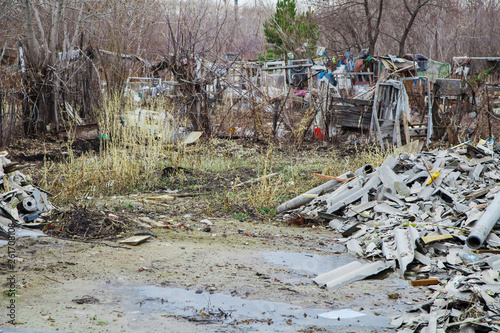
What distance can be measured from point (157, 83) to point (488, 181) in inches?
543

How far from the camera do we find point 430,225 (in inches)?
217

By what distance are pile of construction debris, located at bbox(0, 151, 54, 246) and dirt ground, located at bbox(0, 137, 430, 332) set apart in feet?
0.91

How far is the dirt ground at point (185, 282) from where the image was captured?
3262mm

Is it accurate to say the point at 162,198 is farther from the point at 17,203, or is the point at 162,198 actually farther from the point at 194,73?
the point at 194,73

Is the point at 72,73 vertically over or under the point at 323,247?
over

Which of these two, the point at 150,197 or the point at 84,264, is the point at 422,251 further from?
the point at 150,197

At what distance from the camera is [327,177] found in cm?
789

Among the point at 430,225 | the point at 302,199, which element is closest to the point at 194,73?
the point at 302,199

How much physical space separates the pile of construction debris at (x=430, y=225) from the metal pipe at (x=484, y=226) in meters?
0.01

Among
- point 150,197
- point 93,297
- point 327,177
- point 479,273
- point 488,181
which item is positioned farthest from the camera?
point 327,177

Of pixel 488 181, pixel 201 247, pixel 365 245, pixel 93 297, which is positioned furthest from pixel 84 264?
pixel 488 181

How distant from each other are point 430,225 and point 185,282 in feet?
10.9

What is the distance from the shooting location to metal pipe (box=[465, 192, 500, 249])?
4.71m

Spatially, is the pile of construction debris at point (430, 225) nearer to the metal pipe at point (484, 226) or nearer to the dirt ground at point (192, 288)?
the metal pipe at point (484, 226)
